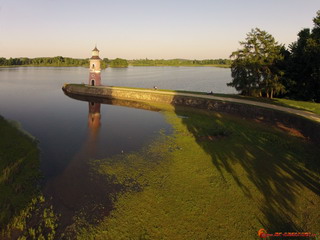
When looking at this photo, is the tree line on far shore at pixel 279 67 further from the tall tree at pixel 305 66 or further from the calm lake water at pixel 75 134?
the calm lake water at pixel 75 134

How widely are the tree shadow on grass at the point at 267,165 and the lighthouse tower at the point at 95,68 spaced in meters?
36.1

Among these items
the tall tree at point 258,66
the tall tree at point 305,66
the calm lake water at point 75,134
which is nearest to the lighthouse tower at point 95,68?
the calm lake water at point 75,134

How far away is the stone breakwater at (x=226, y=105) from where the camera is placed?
25062 millimetres

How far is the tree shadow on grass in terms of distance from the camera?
1163 cm

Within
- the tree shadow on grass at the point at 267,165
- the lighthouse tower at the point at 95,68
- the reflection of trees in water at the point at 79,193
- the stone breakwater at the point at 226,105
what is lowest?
the reflection of trees in water at the point at 79,193

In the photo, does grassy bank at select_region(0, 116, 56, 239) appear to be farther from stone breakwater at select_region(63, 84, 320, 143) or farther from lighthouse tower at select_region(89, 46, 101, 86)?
lighthouse tower at select_region(89, 46, 101, 86)

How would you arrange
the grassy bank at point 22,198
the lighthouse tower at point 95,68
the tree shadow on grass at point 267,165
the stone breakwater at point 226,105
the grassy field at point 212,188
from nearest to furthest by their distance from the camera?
the grassy bank at point 22,198 < the grassy field at point 212,188 < the tree shadow on grass at point 267,165 < the stone breakwater at point 226,105 < the lighthouse tower at point 95,68

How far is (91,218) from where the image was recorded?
11.0 metres

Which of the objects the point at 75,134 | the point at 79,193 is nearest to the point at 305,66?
the point at 75,134

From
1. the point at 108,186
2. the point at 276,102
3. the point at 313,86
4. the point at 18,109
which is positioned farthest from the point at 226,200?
the point at 18,109

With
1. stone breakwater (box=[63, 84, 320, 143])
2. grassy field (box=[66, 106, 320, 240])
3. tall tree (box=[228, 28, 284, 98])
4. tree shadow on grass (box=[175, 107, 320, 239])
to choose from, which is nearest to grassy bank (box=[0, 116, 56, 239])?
grassy field (box=[66, 106, 320, 240])

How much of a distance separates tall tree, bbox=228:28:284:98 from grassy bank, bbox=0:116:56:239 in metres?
37.8

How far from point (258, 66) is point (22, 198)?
134ft

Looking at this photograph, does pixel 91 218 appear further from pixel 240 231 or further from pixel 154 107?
pixel 154 107
